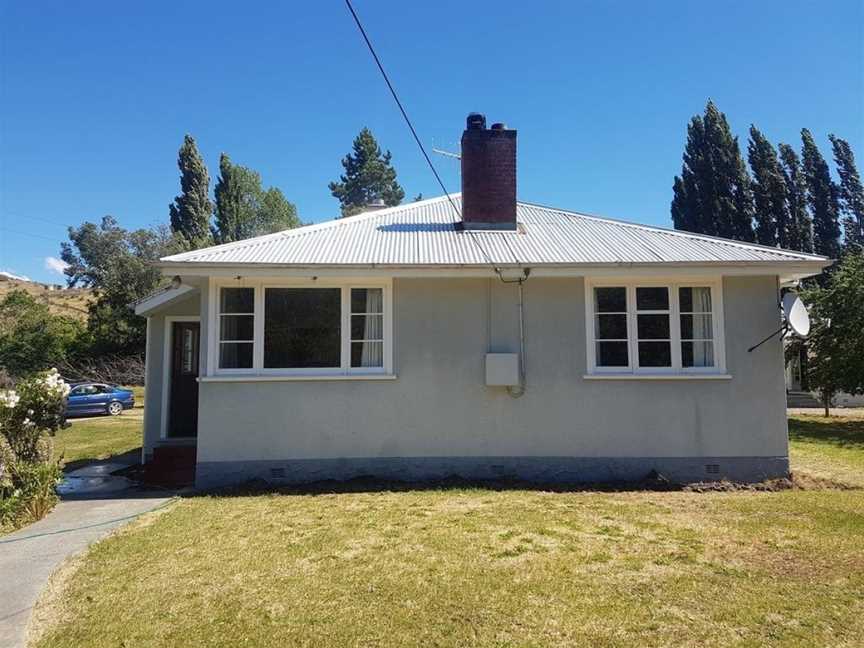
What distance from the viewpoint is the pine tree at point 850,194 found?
1329 inches

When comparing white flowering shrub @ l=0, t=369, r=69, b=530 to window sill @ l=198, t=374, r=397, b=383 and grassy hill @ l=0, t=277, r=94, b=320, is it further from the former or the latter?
grassy hill @ l=0, t=277, r=94, b=320

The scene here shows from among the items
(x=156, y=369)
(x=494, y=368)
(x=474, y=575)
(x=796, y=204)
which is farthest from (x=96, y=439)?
(x=796, y=204)

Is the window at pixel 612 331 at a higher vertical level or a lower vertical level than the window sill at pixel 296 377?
higher

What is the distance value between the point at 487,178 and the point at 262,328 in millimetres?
4654

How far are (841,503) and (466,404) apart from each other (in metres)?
4.76

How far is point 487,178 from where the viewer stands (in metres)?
9.88

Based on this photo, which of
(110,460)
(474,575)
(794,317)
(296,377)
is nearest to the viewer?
(474,575)

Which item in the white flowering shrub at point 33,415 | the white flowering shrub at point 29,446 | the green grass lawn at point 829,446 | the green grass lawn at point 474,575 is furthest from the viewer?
the green grass lawn at point 829,446

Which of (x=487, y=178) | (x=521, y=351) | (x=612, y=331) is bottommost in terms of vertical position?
(x=521, y=351)

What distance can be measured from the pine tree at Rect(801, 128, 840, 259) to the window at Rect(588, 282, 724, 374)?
32.2m

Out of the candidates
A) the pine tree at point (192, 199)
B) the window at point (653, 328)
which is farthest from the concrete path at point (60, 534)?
the pine tree at point (192, 199)

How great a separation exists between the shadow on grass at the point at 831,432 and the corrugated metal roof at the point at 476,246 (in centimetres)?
693

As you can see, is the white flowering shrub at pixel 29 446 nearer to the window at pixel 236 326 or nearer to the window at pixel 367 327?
the window at pixel 236 326

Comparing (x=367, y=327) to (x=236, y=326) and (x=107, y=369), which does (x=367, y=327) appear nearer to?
(x=236, y=326)
